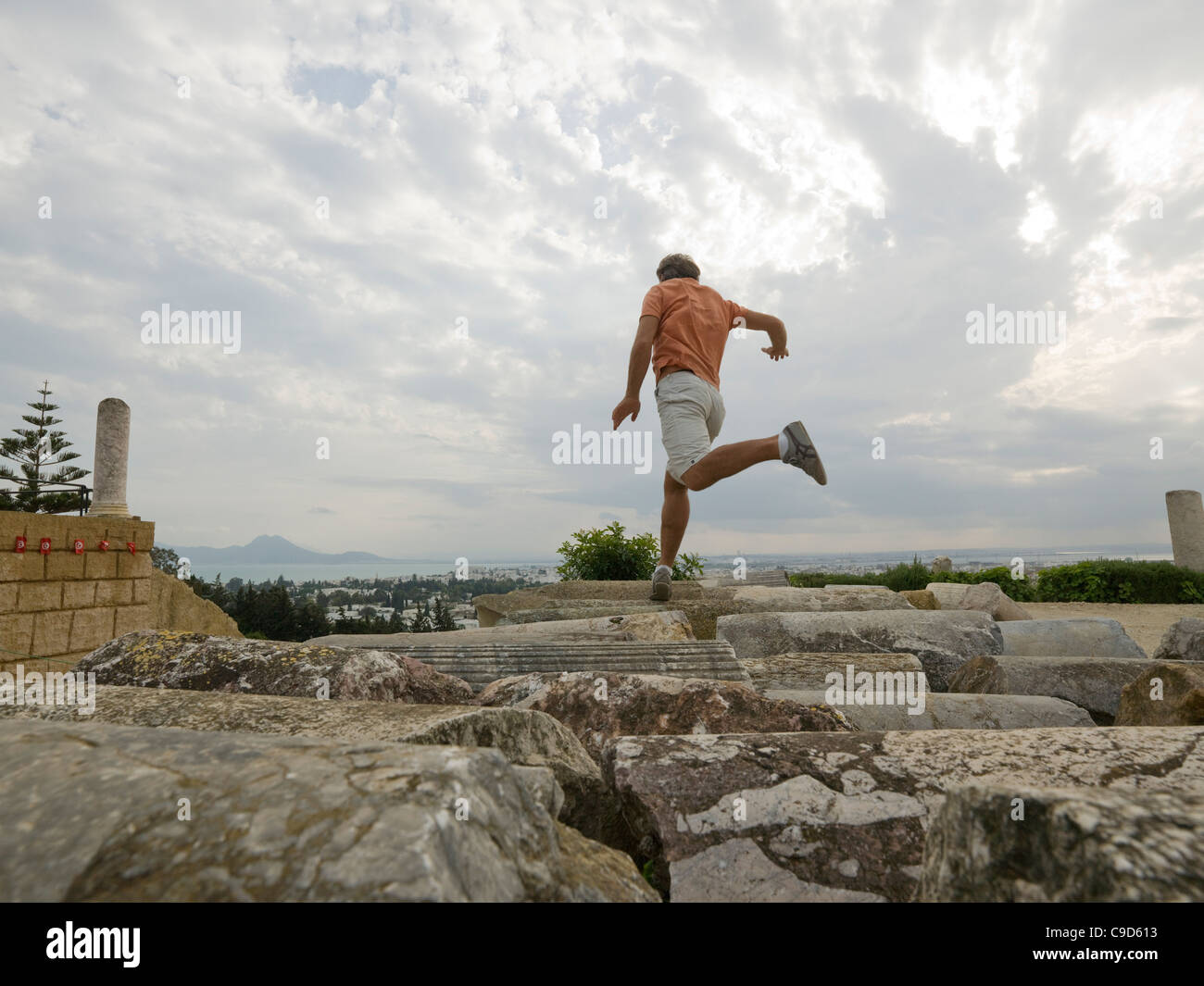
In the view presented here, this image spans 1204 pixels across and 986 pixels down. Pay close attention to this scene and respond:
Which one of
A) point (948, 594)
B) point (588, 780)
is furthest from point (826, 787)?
point (948, 594)

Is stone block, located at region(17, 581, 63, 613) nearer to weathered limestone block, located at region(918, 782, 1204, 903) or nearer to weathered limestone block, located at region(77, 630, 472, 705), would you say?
weathered limestone block, located at region(77, 630, 472, 705)

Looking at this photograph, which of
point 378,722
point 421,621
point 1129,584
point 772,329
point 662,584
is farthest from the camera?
point 1129,584

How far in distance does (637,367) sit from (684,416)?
1.67ft

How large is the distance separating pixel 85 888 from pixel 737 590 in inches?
181

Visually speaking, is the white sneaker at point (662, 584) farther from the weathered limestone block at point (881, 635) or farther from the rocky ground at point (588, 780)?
the rocky ground at point (588, 780)

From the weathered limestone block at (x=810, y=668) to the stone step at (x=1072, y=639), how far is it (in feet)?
3.77

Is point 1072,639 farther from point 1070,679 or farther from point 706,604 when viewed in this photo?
point 706,604

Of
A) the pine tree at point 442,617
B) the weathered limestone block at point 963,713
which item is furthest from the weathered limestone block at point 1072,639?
the pine tree at point 442,617

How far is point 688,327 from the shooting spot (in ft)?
15.4

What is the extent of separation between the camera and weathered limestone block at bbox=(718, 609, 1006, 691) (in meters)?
3.12

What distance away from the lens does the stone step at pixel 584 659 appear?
2363mm
